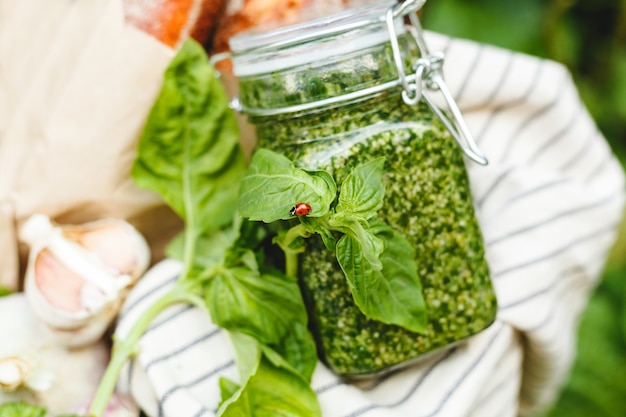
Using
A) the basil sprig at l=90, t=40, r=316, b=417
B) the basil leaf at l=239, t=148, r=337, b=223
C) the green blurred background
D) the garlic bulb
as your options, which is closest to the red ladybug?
the basil leaf at l=239, t=148, r=337, b=223

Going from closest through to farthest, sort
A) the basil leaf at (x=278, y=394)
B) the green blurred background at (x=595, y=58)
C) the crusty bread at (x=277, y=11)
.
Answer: the basil leaf at (x=278, y=394), the crusty bread at (x=277, y=11), the green blurred background at (x=595, y=58)

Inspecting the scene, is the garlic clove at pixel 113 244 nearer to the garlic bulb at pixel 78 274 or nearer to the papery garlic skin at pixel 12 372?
the garlic bulb at pixel 78 274

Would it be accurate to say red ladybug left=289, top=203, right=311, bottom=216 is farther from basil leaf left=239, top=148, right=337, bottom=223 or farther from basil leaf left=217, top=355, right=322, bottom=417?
basil leaf left=217, top=355, right=322, bottom=417

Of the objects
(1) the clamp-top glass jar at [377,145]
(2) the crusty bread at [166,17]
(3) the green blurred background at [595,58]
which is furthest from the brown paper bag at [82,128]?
(3) the green blurred background at [595,58]

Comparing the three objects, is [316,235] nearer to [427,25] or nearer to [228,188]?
[228,188]

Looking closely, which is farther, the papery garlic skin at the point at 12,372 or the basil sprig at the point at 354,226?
the papery garlic skin at the point at 12,372

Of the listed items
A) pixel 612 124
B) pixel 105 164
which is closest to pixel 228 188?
pixel 105 164

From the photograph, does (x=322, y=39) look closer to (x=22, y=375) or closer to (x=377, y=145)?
(x=377, y=145)
